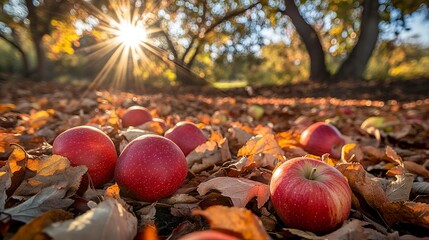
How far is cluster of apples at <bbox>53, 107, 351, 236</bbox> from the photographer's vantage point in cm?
111

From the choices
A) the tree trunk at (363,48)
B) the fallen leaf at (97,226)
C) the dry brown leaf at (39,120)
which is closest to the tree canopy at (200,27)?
the tree trunk at (363,48)

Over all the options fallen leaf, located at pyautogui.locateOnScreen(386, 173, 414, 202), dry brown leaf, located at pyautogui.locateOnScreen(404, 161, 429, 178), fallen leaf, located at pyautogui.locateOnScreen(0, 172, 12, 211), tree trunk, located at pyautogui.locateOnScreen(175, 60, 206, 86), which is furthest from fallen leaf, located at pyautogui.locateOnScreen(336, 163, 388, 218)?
tree trunk, located at pyautogui.locateOnScreen(175, 60, 206, 86)

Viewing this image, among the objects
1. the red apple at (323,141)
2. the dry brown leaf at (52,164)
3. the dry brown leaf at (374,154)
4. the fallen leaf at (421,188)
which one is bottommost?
the fallen leaf at (421,188)

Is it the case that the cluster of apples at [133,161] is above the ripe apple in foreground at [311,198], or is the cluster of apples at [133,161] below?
above

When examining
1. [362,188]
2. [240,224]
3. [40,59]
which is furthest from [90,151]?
[40,59]

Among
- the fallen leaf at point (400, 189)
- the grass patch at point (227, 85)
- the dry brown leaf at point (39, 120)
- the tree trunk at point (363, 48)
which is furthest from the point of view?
the grass patch at point (227, 85)

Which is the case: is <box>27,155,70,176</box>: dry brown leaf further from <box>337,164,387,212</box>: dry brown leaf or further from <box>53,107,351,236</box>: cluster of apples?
<box>337,164,387,212</box>: dry brown leaf

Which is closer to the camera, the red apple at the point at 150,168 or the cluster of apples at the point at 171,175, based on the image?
the cluster of apples at the point at 171,175

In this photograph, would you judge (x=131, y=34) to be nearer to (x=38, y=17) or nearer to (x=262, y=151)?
(x=38, y=17)

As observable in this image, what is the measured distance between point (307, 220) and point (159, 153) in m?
0.59

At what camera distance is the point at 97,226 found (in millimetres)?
802

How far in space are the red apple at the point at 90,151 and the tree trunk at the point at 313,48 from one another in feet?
35.5

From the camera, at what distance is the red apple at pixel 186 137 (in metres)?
1.81

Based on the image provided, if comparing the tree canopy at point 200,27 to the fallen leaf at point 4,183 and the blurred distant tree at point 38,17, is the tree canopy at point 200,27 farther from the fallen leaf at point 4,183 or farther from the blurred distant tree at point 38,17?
the fallen leaf at point 4,183
